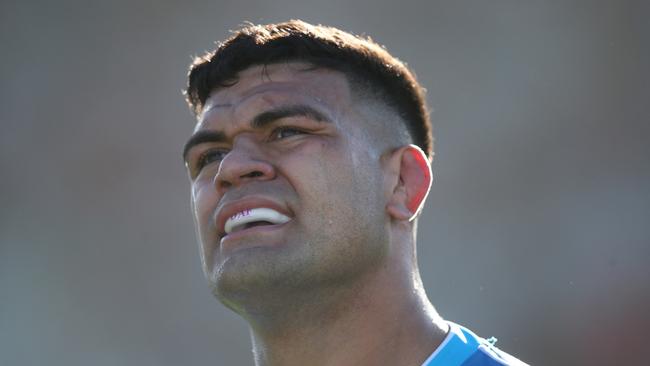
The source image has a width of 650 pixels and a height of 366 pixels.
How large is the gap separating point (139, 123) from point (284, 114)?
6423mm

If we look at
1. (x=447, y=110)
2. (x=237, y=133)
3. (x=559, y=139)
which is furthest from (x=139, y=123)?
(x=237, y=133)

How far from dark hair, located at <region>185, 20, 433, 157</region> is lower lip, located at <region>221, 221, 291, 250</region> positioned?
68 cm

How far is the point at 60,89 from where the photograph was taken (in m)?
9.36

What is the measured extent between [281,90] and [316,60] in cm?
21

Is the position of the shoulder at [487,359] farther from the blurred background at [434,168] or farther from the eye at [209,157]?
the blurred background at [434,168]

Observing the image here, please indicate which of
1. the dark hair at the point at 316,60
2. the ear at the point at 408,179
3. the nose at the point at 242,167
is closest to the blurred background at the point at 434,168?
the dark hair at the point at 316,60

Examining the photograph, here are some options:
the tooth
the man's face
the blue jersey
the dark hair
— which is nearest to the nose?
the man's face

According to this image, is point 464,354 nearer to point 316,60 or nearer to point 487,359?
point 487,359

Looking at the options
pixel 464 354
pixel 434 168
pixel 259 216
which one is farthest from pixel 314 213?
pixel 434 168

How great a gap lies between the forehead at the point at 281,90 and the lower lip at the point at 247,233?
1.51ft

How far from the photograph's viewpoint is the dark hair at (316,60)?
315cm

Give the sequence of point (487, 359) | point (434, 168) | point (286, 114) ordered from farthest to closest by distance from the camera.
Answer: point (434, 168)
point (286, 114)
point (487, 359)

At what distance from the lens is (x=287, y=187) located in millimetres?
2768

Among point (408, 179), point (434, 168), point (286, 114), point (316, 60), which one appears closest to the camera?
point (286, 114)
